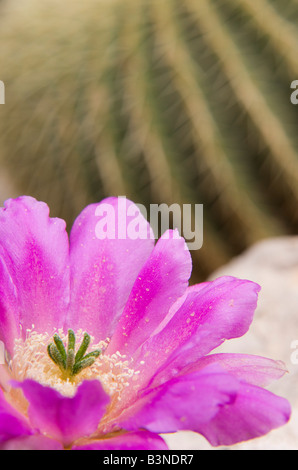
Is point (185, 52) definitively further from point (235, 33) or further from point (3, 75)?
point (3, 75)

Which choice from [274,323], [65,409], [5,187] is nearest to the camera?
[65,409]

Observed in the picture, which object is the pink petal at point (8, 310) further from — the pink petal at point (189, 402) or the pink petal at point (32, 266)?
the pink petal at point (189, 402)

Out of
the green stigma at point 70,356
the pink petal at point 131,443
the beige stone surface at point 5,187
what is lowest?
the pink petal at point 131,443

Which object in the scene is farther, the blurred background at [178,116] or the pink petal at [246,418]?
the blurred background at [178,116]

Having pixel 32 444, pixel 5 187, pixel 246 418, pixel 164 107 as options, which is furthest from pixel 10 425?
pixel 5 187

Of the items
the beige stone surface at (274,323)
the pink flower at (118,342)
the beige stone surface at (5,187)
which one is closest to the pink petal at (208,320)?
the pink flower at (118,342)

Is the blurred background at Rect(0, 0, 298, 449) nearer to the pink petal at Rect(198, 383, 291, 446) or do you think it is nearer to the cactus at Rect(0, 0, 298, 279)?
the cactus at Rect(0, 0, 298, 279)

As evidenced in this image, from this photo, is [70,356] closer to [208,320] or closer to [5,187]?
[208,320]

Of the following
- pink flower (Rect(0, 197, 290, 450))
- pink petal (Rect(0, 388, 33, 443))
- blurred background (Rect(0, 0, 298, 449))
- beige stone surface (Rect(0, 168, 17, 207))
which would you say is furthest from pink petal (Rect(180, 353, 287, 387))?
beige stone surface (Rect(0, 168, 17, 207))

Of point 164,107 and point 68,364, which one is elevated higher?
point 164,107
